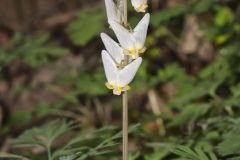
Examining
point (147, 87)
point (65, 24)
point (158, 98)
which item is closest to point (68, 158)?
point (147, 87)

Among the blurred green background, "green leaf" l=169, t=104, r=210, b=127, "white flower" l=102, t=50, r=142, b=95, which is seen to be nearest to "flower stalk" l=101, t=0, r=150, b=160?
"white flower" l=102, t=50, r=142, b=95

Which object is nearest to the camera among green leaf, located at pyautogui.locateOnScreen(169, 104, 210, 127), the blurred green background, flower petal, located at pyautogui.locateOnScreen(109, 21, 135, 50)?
flower petal, located at pyautogui.locateOnScreen(109, 21, 135, 50)

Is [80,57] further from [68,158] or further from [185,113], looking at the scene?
[68,158]

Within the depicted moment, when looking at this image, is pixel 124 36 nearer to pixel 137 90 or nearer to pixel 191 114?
pixel 191 114

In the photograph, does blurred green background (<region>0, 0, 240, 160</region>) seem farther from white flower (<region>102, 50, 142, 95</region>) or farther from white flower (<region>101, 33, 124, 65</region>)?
white flower (<region>101, 33, 124, 65</region>)

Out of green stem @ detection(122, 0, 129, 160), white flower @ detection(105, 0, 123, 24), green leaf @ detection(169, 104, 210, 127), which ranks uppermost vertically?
green leaf @ detection(169, 104, 210, 127)

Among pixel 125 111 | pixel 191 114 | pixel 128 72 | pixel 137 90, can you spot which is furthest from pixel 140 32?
pixel 137 90

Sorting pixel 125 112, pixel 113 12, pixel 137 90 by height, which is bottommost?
pixel 125 112

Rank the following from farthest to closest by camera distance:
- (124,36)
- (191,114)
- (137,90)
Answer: (137,90) → (191,114) → (124,36)
